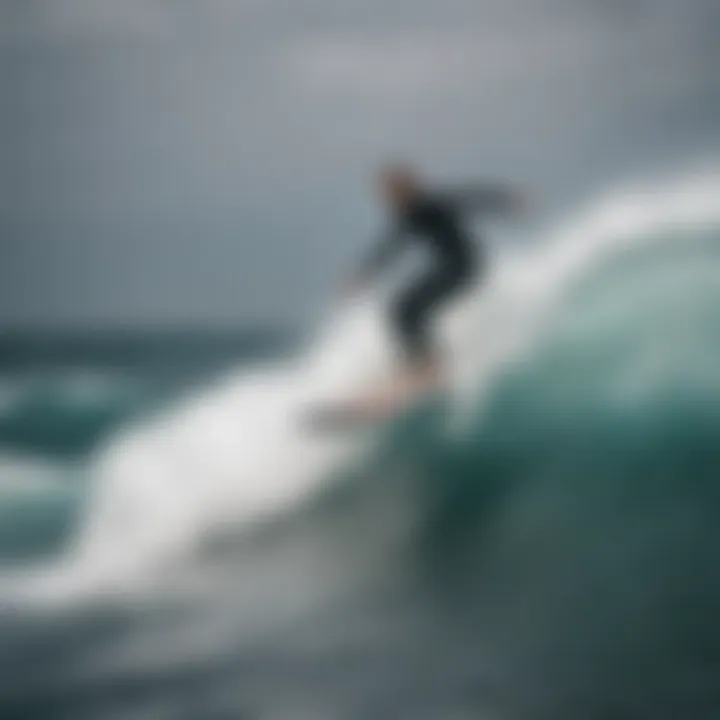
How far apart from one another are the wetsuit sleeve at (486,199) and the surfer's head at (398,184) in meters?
0.09

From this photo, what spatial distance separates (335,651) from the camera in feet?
7.09

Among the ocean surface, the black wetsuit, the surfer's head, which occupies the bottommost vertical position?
the ocean surface

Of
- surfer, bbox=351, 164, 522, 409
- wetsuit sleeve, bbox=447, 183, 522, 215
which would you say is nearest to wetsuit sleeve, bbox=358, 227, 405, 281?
surfer, bbox=351, 164, 522, 409

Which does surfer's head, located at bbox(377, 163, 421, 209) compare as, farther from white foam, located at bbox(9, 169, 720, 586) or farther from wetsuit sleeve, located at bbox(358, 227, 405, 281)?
white foam, located at bbox(9, 169, 720, 586)

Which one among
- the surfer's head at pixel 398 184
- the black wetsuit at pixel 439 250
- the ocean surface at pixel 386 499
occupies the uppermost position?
the surfer's head at pixel 398 184

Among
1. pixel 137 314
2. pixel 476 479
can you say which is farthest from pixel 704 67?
pixel 137 314

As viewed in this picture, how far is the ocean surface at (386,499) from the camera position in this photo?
2145mm

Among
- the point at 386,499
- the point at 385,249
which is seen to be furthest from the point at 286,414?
the point at 385,249

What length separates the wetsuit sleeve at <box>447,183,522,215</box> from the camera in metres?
2.34

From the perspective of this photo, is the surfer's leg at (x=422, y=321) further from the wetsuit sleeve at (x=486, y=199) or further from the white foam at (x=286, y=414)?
the wetsuit sleeve at (x=486, y=199)

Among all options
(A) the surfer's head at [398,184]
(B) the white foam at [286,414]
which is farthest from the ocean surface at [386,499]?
(A) the surfer's head at [398,184]

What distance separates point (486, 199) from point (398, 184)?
8.2 inches

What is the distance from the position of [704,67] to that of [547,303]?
0.67m

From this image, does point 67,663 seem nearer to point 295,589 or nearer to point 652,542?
point 295,589
